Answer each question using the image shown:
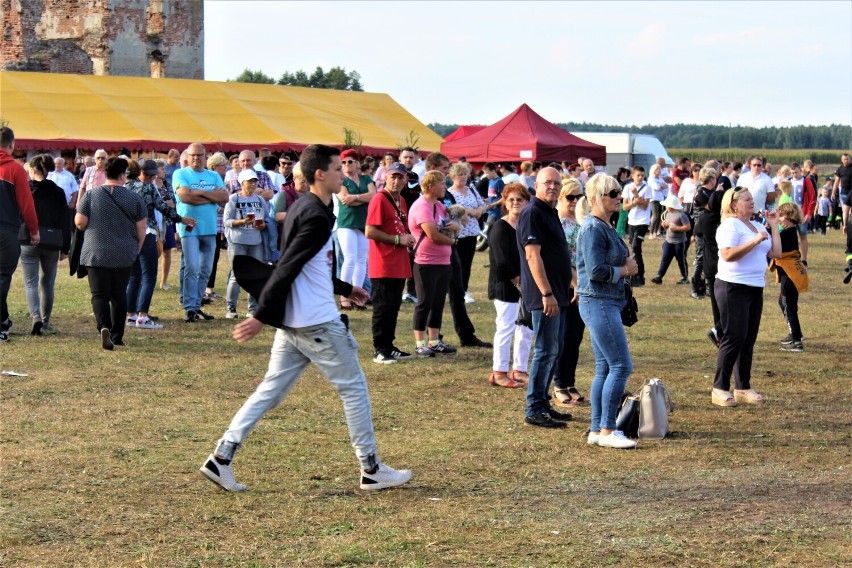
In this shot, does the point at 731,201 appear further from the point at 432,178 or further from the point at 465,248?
the point at 465,248

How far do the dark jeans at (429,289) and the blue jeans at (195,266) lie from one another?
125 inches

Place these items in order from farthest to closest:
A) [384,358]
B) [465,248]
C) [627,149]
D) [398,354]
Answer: [627,149]
[465,248]
[398,354]
[384,358]

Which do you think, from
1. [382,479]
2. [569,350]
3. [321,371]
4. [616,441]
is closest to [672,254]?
[569,350]

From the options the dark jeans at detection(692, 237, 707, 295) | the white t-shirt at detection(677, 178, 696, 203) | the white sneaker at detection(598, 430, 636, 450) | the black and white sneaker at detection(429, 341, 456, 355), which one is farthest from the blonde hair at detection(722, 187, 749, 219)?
the white t-shirt at detection(677, 178, 696, 203)

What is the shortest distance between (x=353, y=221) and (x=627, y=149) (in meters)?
33.3

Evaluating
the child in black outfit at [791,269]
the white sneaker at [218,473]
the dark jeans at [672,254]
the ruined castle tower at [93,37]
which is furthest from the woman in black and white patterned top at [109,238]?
the ruined castle tower at [93,37]

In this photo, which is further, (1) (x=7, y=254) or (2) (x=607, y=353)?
(1) (x=7, y=254)

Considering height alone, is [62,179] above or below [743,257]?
above

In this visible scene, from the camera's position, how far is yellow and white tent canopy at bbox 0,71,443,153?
99.7 ft

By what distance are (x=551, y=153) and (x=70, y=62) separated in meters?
22.1

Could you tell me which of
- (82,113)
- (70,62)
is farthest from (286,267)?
(70,62)

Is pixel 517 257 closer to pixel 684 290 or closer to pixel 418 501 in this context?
pixel 418 501

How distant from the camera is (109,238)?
11.4 metres

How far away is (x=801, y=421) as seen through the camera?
29.6 ft
